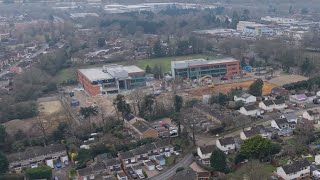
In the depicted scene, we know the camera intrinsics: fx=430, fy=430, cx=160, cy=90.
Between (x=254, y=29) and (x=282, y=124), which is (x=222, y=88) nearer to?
(x=282, y=124)

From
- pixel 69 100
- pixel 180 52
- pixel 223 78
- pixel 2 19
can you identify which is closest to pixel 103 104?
pixel 69 100

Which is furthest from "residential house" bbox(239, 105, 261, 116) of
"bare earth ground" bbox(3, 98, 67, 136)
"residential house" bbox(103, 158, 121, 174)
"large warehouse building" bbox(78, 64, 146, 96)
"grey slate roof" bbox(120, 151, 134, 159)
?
"large warehouse building" bbox(78, 64, 146, 96)

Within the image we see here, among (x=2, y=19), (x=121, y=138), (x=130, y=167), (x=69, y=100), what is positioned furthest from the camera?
(x=2, y=19)

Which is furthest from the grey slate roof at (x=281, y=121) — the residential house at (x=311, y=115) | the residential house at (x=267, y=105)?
the residential house at (x=267, y=105)

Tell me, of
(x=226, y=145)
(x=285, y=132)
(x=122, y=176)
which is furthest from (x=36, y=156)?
(x=285, y=132)

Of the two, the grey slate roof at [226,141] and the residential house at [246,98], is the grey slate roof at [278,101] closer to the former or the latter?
the residential house at [246,98]

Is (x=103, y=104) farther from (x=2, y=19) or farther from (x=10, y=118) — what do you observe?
(x=2, y=19)
